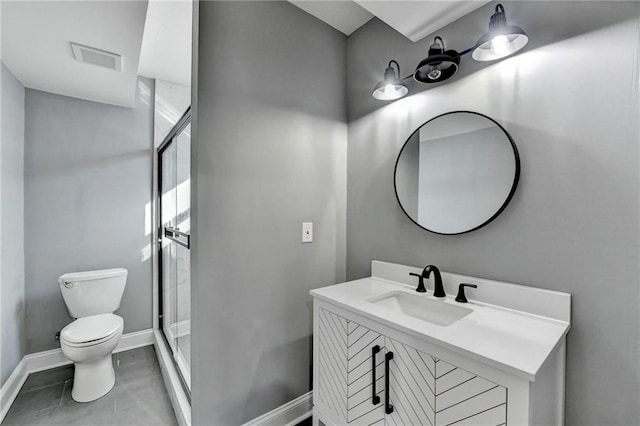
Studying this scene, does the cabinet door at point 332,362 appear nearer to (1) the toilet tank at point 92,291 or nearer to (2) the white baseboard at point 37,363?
(1) the toilet tank at point 92,291

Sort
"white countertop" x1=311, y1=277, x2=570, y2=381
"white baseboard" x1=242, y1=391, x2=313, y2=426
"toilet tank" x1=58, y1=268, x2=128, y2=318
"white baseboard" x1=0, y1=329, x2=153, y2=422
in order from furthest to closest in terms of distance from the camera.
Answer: "toilet tank" x1=58, y1=268, x2=128, y2=318
"white baseboard" x1=0, y1=329, x2=153, y2=422
"white baseboard" x1=242, y1=391, x2=313, y2=426
"white countertop" x1=311, y1=277, x2=570, y2=381

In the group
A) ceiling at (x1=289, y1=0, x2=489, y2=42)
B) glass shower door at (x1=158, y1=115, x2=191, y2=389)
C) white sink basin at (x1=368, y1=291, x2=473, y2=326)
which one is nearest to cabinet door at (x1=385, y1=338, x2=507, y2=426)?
white sink basin at (x1=368, y1=291, x2=473, y2=326)

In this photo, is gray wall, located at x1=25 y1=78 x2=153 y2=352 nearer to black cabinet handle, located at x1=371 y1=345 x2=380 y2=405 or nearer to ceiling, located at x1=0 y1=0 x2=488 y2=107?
ceiling, located at x1=0 y1=0 x2=488 y2=107

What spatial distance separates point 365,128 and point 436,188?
0.66 m

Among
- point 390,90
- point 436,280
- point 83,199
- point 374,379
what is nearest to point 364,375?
point 374,379

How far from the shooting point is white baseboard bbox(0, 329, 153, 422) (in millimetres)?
1795

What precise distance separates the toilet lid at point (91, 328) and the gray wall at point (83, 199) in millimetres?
435

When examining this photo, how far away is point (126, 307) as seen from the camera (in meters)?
2.55

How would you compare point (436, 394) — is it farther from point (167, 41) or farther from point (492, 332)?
point (167, 41)

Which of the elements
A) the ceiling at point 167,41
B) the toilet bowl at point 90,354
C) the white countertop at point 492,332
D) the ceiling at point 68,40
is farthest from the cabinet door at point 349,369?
the ceiling at point 167,41

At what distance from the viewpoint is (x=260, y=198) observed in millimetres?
1535

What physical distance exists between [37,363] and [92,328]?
749 millimetres

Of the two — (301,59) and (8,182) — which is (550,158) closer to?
(301,59)

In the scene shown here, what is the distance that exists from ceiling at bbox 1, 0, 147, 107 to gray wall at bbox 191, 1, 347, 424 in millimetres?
554
